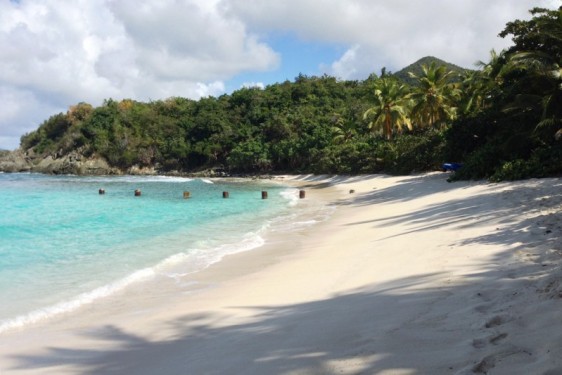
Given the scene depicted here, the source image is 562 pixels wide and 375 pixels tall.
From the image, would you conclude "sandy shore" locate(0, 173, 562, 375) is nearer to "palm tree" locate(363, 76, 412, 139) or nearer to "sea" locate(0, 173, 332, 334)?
"sea" locate(0, 173, 332, 334)

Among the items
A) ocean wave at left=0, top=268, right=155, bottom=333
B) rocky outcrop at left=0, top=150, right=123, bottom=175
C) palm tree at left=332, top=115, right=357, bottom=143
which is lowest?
ocean wave at left=0, top=268, right=155, bottom=333

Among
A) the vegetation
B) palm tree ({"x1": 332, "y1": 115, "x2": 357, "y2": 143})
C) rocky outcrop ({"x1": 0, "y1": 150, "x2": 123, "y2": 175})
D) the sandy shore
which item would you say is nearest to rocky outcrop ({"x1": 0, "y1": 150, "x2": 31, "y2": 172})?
rocky outcrop ({"x1": 0, "y1": 150, "x2": 123, "y2": 175})

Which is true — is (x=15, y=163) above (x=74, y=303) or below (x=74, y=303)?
above

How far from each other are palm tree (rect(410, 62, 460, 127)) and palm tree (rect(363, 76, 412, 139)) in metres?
1.15

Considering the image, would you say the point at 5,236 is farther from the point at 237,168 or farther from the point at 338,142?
the point at 237,168

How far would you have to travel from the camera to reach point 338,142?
47.3 metres

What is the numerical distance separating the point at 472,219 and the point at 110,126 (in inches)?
2973

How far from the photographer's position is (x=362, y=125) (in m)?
49.8

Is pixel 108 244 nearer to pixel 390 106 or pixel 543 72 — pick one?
pixel 543 72

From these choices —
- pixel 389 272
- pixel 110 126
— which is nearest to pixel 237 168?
pixel 110 126

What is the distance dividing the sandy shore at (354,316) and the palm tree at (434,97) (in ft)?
89.8

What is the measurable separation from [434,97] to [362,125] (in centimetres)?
1465

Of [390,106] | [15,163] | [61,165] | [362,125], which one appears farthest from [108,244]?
[15,163]

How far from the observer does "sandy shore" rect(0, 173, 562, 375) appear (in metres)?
3.51
